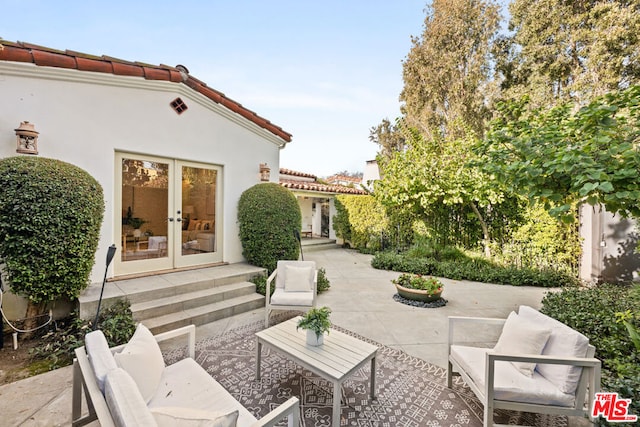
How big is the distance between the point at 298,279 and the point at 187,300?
78.1 inches

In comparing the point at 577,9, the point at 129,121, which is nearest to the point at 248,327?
the point at 129,121

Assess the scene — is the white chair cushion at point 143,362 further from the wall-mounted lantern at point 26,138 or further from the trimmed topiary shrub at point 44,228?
the wall-mounted lantern at point 26,138

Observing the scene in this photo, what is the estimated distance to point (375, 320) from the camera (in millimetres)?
4867

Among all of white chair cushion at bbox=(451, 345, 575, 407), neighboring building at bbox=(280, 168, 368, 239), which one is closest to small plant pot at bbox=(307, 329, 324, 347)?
white chair cushion at bbox=(451, 345, 575, 407)

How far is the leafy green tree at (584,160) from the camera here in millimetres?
2385

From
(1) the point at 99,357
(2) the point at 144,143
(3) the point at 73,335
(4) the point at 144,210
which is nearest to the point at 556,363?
(1) the point at 99,357

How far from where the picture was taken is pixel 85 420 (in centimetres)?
212

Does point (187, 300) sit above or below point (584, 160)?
below

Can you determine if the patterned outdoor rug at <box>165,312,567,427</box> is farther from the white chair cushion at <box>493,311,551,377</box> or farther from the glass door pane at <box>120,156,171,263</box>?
the glass door pane at <box>120,156,171,263</box>

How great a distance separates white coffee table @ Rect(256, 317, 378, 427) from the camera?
2.42 metres

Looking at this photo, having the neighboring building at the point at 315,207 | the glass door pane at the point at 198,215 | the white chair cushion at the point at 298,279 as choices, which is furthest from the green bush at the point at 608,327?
the neighboring building at the point at 315,207

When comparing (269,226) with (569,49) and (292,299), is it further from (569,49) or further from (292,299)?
(569,49)

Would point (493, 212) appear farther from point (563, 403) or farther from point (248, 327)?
point (248, 327)

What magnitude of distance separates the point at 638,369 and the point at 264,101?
10.3 meters
